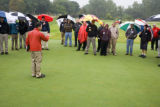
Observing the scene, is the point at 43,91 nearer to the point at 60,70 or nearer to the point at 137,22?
the point at 60,70

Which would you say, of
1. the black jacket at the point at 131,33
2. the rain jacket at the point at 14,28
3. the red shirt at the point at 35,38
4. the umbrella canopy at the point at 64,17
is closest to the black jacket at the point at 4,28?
the rain jacket at the point at 14,28

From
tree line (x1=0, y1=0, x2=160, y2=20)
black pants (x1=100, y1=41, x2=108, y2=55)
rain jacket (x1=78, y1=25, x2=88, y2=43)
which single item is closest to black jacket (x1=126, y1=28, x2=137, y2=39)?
black pants (x1=100, y1=41, x2=108, y2=55)

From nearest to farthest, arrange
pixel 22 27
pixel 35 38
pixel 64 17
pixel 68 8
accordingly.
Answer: pixel 35 38, pixel 22 27, pixel 64 17, pixel 68 8

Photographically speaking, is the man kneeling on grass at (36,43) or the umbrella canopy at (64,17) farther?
the umbrella canopy at (64,17)

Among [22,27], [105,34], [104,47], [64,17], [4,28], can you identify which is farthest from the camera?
[64,17]

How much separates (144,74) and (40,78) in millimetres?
3922

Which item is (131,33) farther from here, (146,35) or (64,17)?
(64,17)

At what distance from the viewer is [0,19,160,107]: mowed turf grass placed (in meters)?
4.52

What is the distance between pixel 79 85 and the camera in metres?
5.58

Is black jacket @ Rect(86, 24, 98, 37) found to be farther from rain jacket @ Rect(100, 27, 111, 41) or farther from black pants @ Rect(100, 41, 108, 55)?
black pants @ Rect(100, 41, 108, 55)

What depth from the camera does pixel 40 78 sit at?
617 cm

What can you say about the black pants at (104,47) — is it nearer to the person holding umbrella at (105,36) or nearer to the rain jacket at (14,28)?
the person holding umbrella at (105,36)

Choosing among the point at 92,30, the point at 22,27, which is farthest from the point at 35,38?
the point at 22,27

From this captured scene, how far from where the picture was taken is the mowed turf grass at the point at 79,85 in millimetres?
4516
